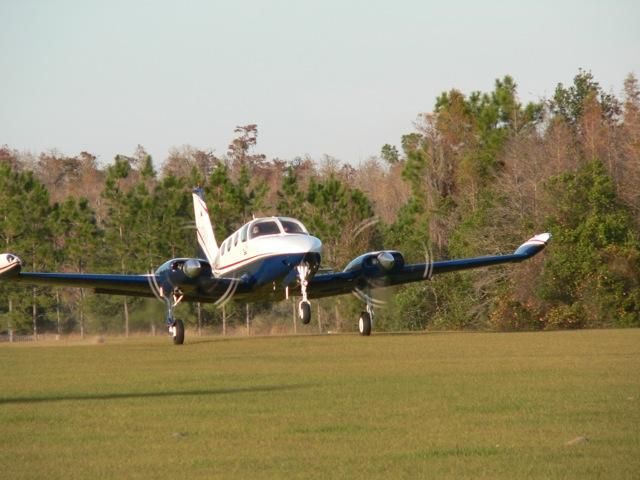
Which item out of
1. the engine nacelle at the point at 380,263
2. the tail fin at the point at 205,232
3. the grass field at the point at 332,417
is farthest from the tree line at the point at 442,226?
the grass field at the point at 332,417

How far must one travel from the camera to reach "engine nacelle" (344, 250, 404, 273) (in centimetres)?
3384

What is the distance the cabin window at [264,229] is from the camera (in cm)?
3228

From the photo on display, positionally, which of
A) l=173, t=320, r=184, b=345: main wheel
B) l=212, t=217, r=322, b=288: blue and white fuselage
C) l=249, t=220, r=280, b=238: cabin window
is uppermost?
l=249, t=220, r=280, b=238: cabin window

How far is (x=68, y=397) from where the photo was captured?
677 inches

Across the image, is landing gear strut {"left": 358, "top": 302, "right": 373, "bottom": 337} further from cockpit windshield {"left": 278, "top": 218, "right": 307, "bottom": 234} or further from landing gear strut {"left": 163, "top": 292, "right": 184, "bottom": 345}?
landing gear strut {"left": 163, "top": 292, "right": 184, "bottom": 345}

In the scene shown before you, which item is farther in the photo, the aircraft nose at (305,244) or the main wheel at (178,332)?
the main wheel at (178,332)

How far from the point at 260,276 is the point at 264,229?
4.27 ft

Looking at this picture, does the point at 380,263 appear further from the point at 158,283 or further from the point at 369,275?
the point at 158,283

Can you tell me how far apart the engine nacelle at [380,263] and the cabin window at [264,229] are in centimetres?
310

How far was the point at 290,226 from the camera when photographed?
32.4 meters

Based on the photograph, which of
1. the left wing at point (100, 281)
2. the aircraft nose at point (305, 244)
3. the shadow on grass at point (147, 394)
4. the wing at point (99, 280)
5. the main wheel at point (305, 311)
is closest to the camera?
the shadow on grass at point (147, 394)

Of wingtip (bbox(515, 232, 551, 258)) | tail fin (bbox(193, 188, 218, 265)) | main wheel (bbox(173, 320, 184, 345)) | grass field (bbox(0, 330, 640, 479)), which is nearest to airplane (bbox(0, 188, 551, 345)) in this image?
main wheel (bbox(173, 320, 184, 345))

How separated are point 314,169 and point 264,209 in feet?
233

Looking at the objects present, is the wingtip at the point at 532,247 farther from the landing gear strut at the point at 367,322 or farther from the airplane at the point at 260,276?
the landing gear strut at the point at 367,322
